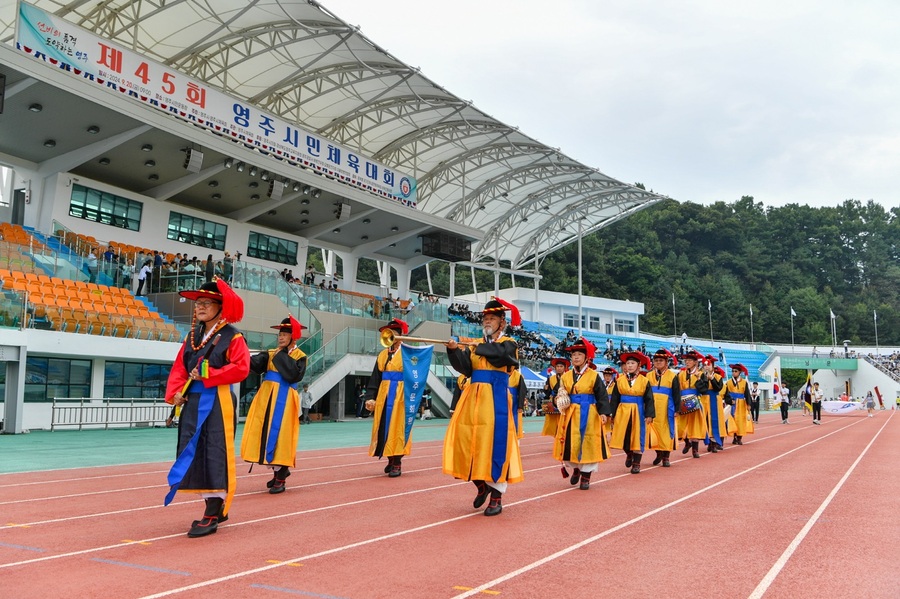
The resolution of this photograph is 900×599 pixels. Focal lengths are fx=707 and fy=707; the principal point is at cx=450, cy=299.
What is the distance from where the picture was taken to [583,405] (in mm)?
9117

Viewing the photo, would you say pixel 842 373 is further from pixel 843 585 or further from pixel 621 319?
pixel 843 585

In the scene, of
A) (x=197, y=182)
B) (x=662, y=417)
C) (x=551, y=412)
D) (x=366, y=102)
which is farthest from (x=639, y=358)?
(x=366, y=102)

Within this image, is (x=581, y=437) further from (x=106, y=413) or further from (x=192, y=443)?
(x=106, y=413)

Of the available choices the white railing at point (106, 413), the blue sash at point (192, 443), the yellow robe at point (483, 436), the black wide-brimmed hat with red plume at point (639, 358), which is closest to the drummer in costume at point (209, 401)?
the blue sash at point (192, 443)

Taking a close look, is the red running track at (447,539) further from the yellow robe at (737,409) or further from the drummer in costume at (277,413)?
the yellow robe at (737,409)

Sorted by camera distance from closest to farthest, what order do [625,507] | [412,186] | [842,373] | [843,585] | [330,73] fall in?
[843,585] → [625,507] → [330,73] → [412,186] → [842,373]

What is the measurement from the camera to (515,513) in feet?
22.7

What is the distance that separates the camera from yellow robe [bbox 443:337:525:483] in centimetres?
680

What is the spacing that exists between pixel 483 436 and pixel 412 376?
12.8 ft

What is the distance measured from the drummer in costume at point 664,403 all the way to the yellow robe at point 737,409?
174 inches

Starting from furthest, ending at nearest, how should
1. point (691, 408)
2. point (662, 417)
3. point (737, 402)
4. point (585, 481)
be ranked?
point (737, 402)
point (691, 408)
point (662, 417)
point (585, 481)

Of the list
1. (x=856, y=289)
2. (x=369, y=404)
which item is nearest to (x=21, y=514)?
(x=369, y=404)

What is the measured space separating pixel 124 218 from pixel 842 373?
62.2 meters

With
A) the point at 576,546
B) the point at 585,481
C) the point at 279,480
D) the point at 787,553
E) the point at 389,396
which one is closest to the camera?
the point at 787,553
